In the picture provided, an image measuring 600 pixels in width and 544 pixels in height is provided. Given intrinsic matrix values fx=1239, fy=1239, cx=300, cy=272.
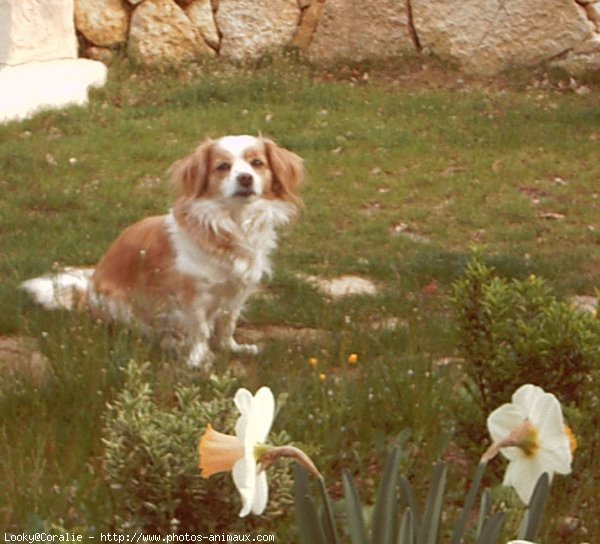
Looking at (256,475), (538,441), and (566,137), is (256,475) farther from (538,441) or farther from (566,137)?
(566,137)

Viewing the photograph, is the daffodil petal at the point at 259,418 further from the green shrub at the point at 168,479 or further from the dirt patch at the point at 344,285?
the dirt patch at the point at 344,285

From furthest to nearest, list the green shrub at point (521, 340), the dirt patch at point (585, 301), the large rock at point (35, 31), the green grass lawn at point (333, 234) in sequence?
the large rock at point (35, 31), the dirt patch at point (585, 301), the green grass lawn at point (333, 234), the green shrub at point (521, 340)

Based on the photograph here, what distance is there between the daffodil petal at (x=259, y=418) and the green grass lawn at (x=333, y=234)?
2.94ft

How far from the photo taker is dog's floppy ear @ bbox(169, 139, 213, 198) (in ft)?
18.6

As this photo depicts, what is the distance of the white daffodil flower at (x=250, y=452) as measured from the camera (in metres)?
2.08

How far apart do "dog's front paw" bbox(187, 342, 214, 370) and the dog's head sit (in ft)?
2.26

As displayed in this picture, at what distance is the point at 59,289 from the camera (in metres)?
5.63

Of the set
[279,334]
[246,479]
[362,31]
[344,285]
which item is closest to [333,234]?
[344,285]

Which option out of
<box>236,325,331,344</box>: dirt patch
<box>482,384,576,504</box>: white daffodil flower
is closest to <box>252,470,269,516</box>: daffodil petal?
<box>482,384,576,504</box>: white daffodil flower

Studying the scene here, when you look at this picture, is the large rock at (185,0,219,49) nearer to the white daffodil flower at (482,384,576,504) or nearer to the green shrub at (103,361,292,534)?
the green shrub at (103,361,292,534)

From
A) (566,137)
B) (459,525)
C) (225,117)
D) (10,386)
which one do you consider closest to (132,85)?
(225,117)

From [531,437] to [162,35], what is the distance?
10.3 meters

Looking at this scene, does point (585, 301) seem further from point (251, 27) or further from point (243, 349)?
point (251, 27)

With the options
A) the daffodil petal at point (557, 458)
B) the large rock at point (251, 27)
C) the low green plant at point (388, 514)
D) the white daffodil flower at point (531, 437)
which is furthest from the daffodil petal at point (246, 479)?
the large rock at point (251, 27)
